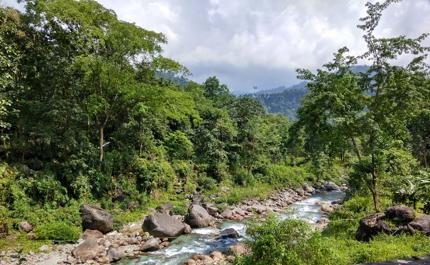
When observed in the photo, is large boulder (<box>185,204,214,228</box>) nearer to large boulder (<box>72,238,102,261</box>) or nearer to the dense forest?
the dense forest

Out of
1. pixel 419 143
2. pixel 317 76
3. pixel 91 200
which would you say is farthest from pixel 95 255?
pixel 419 143

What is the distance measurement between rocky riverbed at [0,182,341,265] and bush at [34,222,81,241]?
0.49 metres

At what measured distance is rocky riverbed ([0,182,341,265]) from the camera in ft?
54.6

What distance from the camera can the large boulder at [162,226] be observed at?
20484mm

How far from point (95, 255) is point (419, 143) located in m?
39.3

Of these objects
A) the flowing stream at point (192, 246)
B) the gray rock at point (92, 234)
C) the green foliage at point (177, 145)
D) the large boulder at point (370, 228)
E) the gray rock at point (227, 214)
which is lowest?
the flowing stream at point (192, 246)

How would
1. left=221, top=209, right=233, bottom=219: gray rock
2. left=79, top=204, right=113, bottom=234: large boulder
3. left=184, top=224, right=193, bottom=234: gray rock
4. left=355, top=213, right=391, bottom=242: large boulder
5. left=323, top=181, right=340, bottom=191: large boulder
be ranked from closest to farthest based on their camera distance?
left=355, top=213, right=391, bottom=242: large boulder → left=79, top=204, right=113, bottom=234: large boulder → left=184, top=224, right=193, bottom=234: gray rock → left=221, top=209, right=233, bottom=219: gray rock → left=323, top=181, right=340, bottom=191: large boulder

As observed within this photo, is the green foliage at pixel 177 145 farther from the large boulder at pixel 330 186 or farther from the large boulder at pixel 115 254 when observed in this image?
the large boulder at pixel 330 186

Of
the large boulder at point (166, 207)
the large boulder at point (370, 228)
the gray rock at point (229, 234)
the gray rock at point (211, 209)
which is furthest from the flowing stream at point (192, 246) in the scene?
the large boulder at point (166, 207)

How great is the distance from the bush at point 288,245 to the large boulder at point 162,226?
10085mm

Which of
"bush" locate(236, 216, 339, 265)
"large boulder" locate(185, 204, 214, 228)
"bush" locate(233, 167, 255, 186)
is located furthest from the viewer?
"bush" locate(233, 167, 255, 186)

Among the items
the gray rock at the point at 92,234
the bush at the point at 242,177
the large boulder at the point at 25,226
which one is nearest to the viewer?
the large boulder at the point at 25,226

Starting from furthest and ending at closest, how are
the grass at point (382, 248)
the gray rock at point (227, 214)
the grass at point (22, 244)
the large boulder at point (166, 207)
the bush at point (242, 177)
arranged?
the bush at point (242, 177) → the gray rock at point (227, 214) → the large boulder at point (166, 207) → the grass at point (22, 244) → the grass at point (382, 248)

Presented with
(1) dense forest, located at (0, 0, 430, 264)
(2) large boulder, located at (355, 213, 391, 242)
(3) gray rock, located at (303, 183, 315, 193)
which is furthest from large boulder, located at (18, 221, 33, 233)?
(3) gray rock, located at (303, 183, 315, 193)
